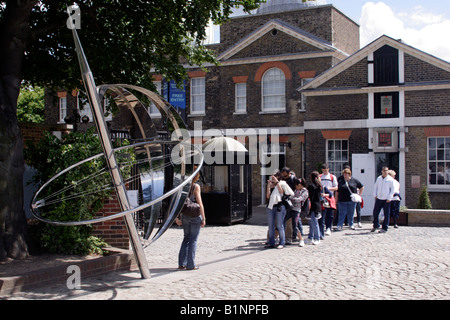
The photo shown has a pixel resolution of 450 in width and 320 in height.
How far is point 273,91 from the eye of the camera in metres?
27.0

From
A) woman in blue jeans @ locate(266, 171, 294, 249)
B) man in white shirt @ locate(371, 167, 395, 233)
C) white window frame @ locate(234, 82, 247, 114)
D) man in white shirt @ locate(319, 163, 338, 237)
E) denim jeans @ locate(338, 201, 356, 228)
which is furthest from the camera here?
white window frame @ locate(234, 82, 247, 114)

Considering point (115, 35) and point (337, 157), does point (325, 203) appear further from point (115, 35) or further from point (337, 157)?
point (337, 157)

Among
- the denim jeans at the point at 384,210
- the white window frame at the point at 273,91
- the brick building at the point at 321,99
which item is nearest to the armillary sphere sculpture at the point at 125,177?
the brick building at the point at 321,99

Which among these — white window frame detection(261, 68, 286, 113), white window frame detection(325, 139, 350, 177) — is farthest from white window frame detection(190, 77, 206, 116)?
white window frame detection(325, 139, 350, 177)

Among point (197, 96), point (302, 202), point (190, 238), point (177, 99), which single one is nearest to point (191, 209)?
point (190, 238)

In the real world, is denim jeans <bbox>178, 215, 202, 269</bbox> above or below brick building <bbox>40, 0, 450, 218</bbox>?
below

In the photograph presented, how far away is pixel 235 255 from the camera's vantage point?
11.7 m

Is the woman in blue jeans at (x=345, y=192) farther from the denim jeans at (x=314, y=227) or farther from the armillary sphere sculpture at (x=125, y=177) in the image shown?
the armillary sphere sculpture at (x=125, y=177)

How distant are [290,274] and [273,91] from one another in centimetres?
1863

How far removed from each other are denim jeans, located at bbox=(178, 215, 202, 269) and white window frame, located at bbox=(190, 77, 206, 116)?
1939 cm

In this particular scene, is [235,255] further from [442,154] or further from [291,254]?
[442,154]

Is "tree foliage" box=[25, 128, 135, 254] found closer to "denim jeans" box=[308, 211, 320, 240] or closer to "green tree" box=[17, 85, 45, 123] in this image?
"denim jeans" box=[308, 211, 320, 240]

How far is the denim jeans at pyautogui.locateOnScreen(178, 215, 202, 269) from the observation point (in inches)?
386

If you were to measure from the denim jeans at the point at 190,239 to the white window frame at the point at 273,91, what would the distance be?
57.0 feet
